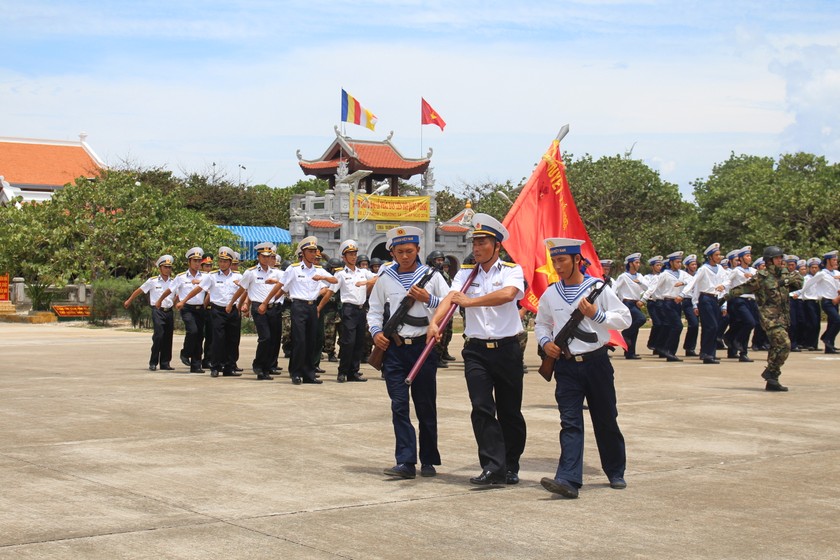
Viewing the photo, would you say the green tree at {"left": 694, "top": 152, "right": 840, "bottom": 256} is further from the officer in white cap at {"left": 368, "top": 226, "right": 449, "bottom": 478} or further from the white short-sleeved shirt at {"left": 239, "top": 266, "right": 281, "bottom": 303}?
the officer in white cap at {"left": 368, "top": 226, "right": 449, "bottom": 478}

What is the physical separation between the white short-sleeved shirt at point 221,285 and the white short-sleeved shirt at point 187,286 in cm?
46

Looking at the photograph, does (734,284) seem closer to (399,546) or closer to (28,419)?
(28,419)

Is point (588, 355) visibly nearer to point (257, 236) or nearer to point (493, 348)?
point (493, 348)

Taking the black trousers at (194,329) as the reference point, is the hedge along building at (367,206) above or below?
above

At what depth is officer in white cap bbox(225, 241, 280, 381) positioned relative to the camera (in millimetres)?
15891

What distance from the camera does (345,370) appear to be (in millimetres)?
15359

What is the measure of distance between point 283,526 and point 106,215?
34784 mm

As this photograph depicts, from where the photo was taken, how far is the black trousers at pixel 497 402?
794 cm

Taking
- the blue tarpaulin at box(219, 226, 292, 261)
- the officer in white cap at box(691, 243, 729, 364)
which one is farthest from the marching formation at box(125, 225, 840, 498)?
the blue tarpaulin at box(219, 226, 292, 261)

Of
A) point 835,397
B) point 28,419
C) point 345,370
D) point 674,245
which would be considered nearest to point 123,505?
point 28,419

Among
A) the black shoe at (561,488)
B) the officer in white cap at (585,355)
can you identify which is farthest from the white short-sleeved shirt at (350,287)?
the black shoe at (561,488)

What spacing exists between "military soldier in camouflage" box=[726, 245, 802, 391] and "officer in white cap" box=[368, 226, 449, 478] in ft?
22.9

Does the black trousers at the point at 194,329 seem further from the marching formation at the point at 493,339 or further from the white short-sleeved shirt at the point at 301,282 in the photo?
the white short-sleeved shirt at the point at 301,282

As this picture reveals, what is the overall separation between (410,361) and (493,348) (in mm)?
682
